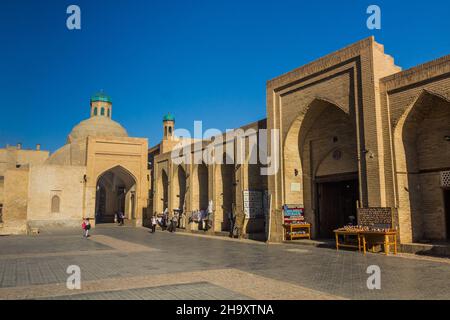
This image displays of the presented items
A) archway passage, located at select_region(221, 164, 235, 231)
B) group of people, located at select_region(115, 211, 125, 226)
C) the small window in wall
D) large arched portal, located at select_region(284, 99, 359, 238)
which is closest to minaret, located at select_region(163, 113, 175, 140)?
group of people, located at select_region(115, 211, 125, 226)

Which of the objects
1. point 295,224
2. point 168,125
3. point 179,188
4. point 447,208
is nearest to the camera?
point 447,208

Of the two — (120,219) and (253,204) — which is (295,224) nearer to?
(253,204)

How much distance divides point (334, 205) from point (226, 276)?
1082 cm

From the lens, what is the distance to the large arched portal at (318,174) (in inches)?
671

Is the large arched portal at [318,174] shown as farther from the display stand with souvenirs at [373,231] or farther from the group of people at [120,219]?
the group of people at [120,219]

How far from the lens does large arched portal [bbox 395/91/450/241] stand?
12.8 meters

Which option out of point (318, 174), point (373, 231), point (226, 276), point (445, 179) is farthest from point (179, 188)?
point (226, 276)

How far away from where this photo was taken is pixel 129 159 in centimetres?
3816

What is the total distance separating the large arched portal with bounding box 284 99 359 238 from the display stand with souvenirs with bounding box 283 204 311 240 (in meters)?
0.31

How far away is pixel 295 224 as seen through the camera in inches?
675

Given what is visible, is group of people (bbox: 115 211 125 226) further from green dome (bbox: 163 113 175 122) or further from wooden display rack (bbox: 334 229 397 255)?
wooden display rack (bbox: 334 229 397 255)

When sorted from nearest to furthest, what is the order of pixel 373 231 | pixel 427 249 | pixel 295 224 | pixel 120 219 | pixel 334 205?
1. pixel 427 249
2. pixel 373 231
3. pixel 295 224
4. pixel 334 205
5. pixel 120 219
